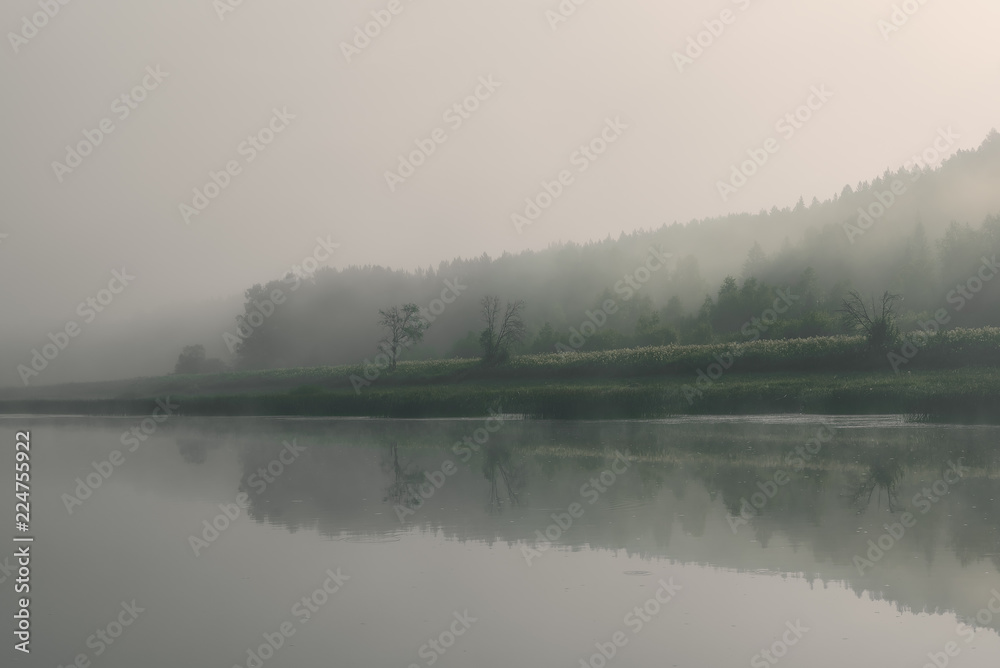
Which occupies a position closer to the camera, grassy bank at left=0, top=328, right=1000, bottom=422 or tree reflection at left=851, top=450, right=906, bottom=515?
tree reflection at left=851, top=450, right=906, bottom=515

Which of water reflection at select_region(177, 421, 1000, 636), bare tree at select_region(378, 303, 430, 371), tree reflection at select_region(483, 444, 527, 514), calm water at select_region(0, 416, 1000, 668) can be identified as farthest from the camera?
bare tree at select_region(378, 303, 430, 371)

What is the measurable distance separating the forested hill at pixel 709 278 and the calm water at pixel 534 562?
64.9 m

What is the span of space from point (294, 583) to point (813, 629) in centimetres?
652

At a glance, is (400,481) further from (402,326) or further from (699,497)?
(402,326)

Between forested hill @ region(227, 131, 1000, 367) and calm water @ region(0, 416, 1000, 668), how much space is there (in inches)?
2555

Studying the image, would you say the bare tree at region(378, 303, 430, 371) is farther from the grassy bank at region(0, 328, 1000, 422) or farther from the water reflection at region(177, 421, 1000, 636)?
the water reflection at region(177, 421, 1000, 636)

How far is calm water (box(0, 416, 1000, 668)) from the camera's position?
937 centimetres

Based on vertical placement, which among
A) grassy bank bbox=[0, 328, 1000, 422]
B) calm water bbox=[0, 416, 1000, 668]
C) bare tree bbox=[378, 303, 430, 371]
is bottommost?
calm water bbox=[0, 416, 1000, 668]

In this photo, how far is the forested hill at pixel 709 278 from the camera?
10075 cm

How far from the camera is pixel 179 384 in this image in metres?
100

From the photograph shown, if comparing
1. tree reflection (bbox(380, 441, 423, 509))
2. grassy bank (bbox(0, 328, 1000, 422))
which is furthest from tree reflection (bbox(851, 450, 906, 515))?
grassy bank (bbox(0, 328, 1000, 422))

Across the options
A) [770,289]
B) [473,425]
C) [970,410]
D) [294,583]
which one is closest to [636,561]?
[294,583]

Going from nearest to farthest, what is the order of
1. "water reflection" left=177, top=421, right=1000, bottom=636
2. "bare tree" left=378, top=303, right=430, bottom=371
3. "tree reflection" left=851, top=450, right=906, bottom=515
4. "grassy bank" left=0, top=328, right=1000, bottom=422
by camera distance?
"water reflection" left=177, top=421, right=1000, bottom=636
"tree reflection" left=851, top=450, right=906, bottom=515
"grassy bank" left=0, top=328, right=1000, bottom=422
"bare tree" left=378, top=303, right=430, bottom=371

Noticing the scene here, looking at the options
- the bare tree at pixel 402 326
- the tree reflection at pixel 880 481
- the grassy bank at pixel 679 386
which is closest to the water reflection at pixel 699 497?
the tree reflection at pixel 880 481
